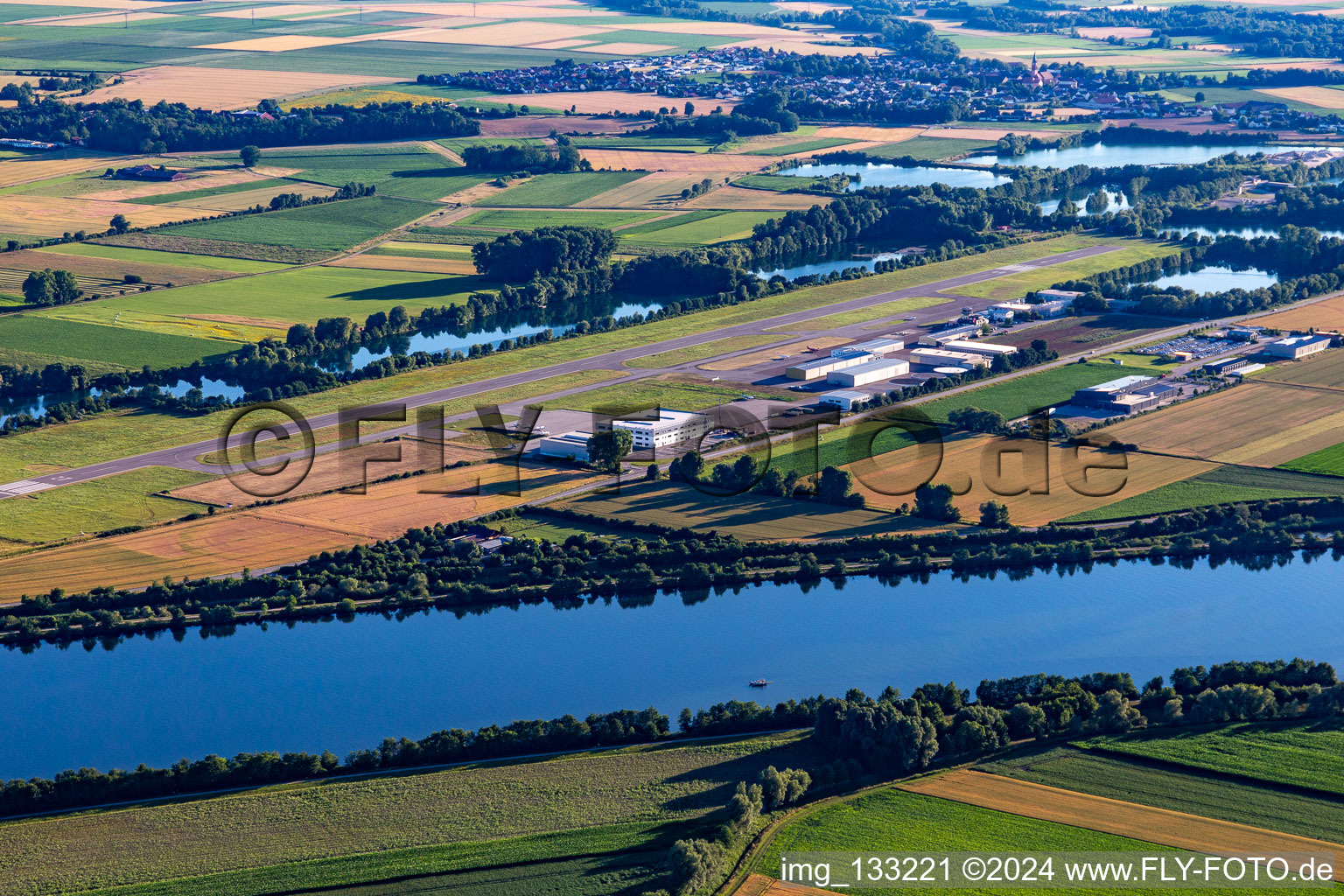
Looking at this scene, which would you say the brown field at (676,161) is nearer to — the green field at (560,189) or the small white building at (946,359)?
the green field at (560,189)

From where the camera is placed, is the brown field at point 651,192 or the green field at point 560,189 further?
the brown field at point 651,192

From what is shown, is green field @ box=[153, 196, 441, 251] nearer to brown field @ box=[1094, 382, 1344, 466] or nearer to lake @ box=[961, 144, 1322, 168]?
lake @ box=[961, 144, 1322, 168]

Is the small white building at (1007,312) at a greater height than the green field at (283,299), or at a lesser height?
lesser

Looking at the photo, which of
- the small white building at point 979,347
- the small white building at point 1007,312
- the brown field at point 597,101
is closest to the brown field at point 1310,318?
the small white building at point 1007,312

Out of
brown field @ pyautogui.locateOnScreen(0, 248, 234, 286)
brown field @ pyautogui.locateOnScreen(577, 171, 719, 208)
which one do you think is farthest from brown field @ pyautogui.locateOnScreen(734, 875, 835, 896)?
brown field @ pyautogui.locateOnScreen(577, 171, 719, 208)

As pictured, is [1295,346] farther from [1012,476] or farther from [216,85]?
[216,85]

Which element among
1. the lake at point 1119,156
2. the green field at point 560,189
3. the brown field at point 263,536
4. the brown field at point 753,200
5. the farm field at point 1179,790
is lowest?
the farm field at point 1179,790

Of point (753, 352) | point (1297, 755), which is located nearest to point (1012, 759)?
point (1297, 755)

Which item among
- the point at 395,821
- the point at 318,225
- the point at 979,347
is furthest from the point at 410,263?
the point at 395,821
